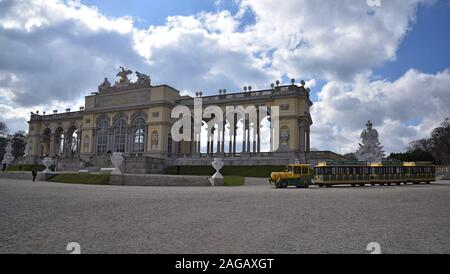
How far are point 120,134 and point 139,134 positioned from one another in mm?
4614

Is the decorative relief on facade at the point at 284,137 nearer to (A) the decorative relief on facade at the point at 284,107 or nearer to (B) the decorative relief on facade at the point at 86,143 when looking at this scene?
(A) the decorative relief on facade at the point at 284,107

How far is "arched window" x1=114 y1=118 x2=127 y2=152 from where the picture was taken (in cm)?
6544

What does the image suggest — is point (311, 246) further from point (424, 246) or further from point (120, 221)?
point (120, 221)

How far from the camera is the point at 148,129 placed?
62.1 metres

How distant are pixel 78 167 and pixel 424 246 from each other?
56018 mm

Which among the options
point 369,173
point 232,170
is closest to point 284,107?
point 232,170

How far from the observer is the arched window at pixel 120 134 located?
65438 millimetres

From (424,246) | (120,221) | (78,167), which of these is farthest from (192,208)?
(78,167)

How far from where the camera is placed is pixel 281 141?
2079 inches

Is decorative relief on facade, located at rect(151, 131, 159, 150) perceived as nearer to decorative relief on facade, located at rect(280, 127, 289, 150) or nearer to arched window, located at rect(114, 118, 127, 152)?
arched window, located at rect(114, 118, 127, 152)

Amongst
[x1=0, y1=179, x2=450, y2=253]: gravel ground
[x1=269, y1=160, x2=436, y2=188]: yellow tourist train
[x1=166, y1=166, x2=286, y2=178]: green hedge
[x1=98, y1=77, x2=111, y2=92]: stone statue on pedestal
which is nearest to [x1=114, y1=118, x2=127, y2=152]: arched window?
[x1=98, y1=77, x2=111, y2=92]: stone statue on pedestal

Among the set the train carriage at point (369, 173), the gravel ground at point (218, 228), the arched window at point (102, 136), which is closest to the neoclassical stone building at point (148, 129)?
the arched window at point (102, 136)

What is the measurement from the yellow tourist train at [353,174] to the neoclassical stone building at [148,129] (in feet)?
42.4

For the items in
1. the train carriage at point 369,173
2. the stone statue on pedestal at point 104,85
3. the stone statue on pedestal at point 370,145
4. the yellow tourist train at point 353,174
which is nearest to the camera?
the yellow tourist train at point 353,174
